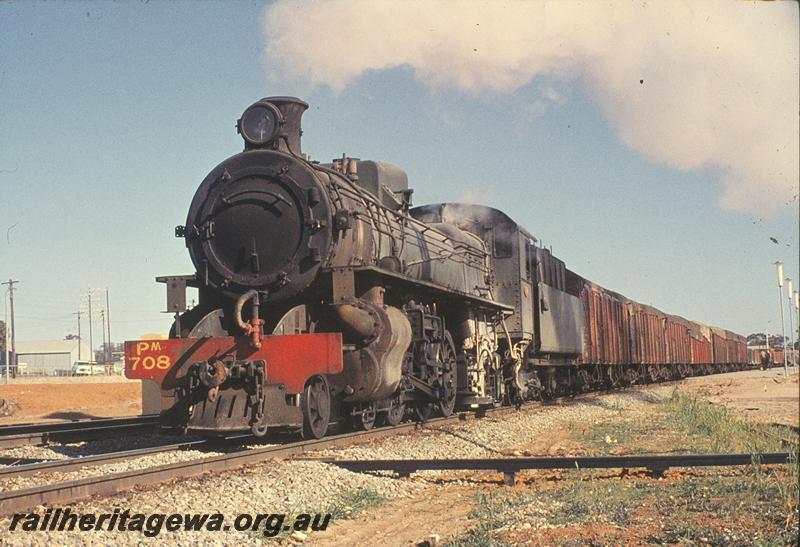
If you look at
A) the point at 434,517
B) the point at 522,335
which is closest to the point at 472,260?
the point at 522,335

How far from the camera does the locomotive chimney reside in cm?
1103

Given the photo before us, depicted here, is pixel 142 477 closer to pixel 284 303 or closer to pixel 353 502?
pixel 353 502

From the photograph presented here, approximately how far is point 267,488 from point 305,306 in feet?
11.8

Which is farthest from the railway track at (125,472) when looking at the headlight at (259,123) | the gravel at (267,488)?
the headlight at (259,123)

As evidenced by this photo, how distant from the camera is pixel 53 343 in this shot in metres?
110

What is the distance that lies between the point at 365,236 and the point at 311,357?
7.53 feet

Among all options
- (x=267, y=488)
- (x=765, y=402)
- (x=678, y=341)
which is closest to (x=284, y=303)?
(x=267, y=488)

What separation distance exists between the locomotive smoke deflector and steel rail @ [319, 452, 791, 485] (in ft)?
15.2

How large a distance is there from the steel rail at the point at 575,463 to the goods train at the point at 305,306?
166 cm

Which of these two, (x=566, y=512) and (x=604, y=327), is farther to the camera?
(x=604, y=327)

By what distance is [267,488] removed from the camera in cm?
723

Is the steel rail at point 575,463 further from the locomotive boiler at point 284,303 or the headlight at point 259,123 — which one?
the headlight at point 259,123

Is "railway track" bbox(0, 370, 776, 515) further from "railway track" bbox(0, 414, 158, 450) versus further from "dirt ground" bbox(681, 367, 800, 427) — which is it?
"dirt ground" bbox(681, 367, 800, 427)

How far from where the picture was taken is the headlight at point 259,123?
35.8 feet
